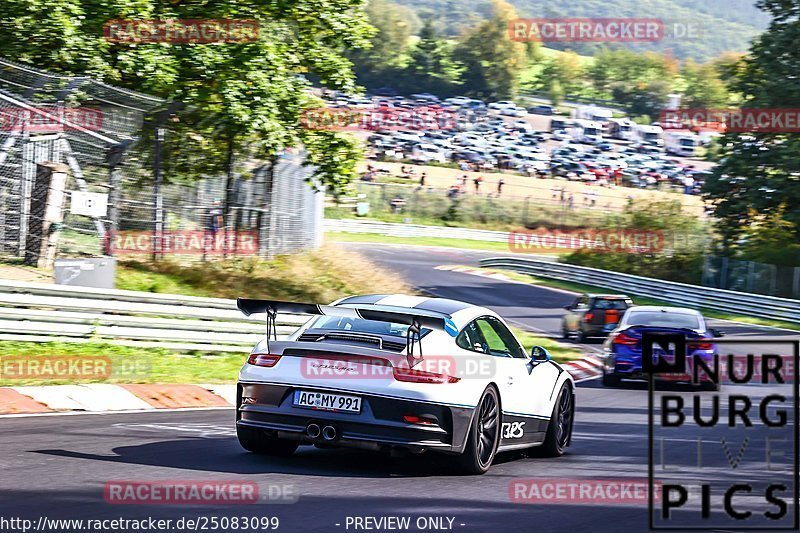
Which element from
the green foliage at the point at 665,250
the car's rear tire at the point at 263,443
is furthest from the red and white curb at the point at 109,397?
the green foliage at the point at 665,250

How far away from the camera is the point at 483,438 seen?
29.1 ft

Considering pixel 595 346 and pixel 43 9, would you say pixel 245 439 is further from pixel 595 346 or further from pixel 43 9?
pixel 595 346

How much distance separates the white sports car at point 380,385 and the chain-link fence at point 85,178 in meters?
10.4

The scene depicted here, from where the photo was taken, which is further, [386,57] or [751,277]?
[386,57]

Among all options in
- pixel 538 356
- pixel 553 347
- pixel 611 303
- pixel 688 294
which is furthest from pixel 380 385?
pixel 688 294

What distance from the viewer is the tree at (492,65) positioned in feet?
495

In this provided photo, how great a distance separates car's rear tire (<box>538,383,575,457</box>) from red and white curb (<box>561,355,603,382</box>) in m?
9.93

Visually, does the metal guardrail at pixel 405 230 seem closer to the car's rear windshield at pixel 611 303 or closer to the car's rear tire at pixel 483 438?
the car's rear windshield at pixel 611 303

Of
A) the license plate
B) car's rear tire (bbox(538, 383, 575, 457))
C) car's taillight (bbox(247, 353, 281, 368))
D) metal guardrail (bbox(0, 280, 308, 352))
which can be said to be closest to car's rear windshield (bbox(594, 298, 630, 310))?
metal guardrail (bbox(0, 280, 308, 352))

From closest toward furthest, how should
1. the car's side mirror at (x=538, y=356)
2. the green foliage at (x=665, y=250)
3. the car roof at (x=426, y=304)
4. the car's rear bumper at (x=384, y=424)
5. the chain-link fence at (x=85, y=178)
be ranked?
the car's rear bumper at (x=384, y=424)
the car roof at (x=426, y=304)
the car's side mirror at (x=538, y=356)
the chain-link fence at (x=85, y=178)
the green foliage at (x=665, y=250)

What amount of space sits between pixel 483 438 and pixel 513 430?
0.68 meters

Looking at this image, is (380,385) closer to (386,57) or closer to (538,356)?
(538,356)

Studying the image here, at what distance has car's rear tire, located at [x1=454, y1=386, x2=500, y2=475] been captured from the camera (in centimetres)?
857

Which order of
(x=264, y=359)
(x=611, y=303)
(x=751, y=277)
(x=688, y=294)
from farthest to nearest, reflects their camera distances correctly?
1. (x=751, y=277)
2. (x=688, y=294)
3. (x=611, y=303)
4. (x=264, y=359)
